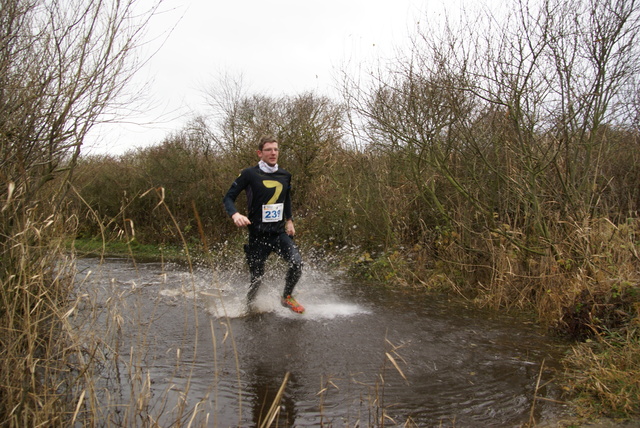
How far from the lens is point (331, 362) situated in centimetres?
446

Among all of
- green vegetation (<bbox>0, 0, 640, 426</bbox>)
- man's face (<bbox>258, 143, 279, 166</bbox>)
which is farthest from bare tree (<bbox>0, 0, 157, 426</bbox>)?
man's face (<bbox>258, 143, 279, 166</bbox>)

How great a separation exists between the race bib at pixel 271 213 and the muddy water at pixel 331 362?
47.9 inches

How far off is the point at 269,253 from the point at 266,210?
0.55 m

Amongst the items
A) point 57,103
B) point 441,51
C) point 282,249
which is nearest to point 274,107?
point 441,51

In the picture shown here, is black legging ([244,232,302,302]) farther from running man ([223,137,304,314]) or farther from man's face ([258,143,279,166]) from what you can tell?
man's face ([258,143,279,166])

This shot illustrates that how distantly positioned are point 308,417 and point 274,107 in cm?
1429

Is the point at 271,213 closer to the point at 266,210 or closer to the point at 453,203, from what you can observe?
the point at 266,210

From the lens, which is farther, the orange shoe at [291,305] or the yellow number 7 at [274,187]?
the orange shoe at [291,305]

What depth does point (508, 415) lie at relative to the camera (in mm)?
Answer: 3377

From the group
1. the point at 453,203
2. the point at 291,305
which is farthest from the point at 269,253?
the point at 453,203

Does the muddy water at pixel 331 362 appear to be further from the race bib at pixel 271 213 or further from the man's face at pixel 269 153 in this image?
the man's face at pixel 269 153

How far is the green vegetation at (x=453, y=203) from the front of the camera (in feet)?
11.2

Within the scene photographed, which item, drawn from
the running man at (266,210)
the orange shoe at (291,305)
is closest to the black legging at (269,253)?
the running man at (266,210)

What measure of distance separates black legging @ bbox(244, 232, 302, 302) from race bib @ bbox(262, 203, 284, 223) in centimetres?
21
